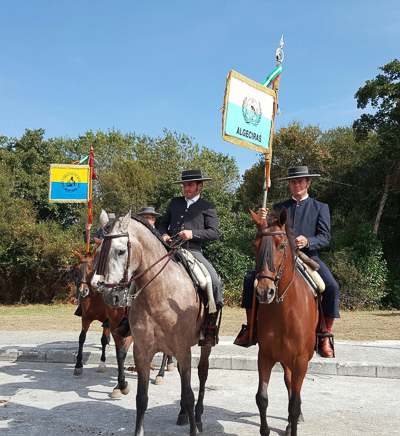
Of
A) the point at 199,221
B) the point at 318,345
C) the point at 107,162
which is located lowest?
the point at 318,345

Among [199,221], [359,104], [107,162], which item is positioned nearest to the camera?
[199,221]

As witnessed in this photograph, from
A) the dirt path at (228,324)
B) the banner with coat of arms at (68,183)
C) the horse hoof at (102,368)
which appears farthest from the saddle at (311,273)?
the banner with coat of arms at (68,183)

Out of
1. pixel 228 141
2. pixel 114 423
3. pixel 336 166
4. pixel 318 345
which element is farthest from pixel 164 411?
pixel 336 166

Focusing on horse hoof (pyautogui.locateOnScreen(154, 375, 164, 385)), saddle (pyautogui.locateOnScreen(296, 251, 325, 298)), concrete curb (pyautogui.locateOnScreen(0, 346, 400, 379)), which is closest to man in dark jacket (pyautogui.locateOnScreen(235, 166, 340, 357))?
saddle (pyautogui.locateOnScreen(296, 251, 325, 298))

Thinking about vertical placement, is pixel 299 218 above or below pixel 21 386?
above

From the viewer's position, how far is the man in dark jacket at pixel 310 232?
5211 millimetres

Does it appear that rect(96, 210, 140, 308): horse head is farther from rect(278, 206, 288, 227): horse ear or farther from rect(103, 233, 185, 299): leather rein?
rect(278, 206, 288, 227): horse ear

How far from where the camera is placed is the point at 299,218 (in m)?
5.54

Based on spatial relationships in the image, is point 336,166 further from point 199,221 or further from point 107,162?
point 199,221

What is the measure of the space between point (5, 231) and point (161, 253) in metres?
20.9

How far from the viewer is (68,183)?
43.0 ft

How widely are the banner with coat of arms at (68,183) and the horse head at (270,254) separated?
9.63 m

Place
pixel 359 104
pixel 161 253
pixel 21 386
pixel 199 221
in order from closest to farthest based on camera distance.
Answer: pixel 161 253
pixel 199 221
pixel 21 386
pixel 359 104

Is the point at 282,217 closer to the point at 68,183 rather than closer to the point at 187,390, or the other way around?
the point at 187,390
